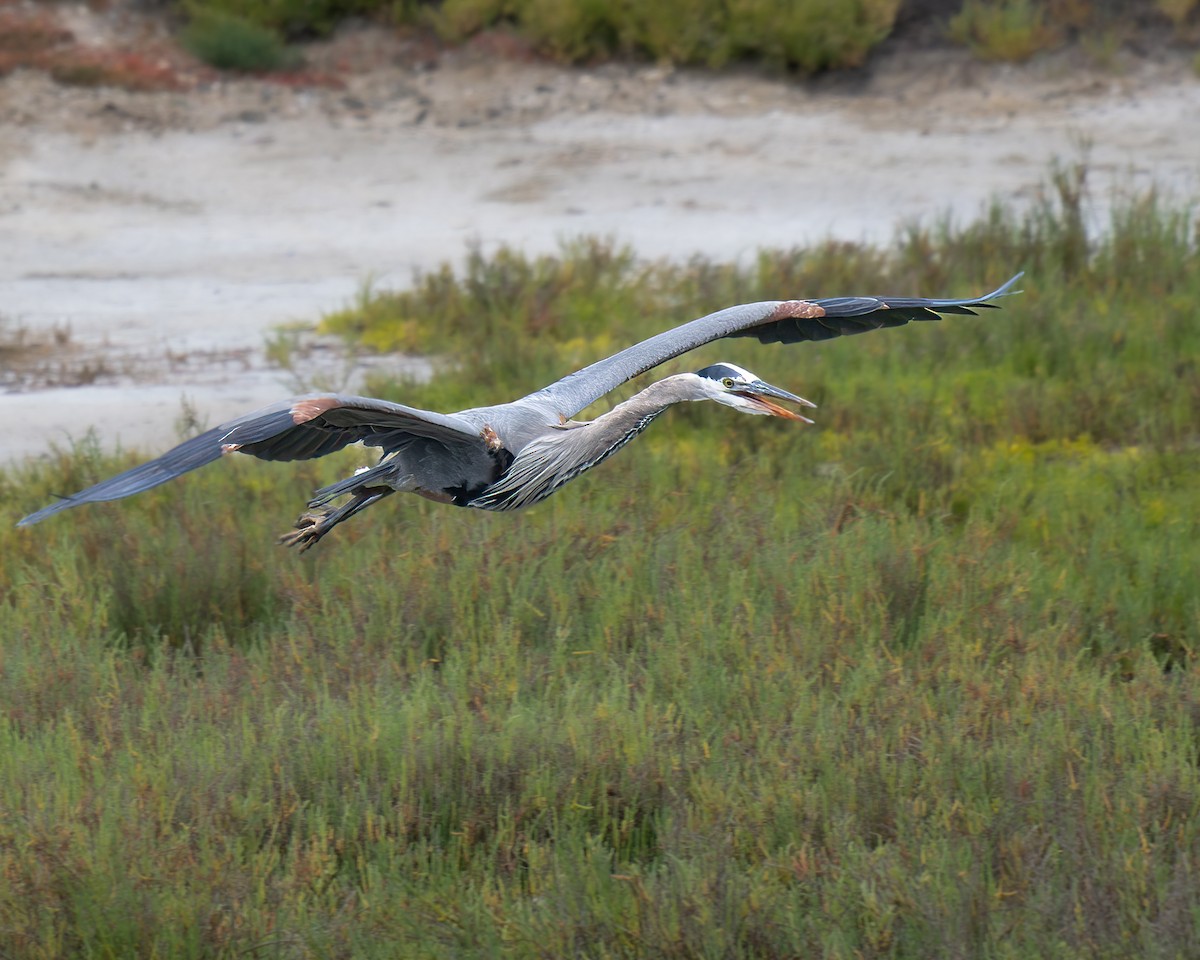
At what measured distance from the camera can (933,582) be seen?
6.18 m

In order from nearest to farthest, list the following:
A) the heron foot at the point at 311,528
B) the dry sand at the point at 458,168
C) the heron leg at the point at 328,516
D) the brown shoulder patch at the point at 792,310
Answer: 1. the heron leg at the point at 328,516
2. the heron foot at the point at 311,528
3. the brown shoulder patch at the point at 792,310
4. the dry sand at the point at 458,168

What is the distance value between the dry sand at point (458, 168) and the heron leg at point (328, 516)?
515cm

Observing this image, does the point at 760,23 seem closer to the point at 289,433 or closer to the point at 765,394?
the point at 765,394

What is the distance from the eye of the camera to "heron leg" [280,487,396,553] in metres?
4.73

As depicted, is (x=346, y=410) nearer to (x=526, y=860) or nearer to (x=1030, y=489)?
(x=526, y=860)

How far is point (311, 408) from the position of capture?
3.82m

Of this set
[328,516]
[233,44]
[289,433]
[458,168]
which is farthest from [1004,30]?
[289,433]

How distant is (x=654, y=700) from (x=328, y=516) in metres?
1.25

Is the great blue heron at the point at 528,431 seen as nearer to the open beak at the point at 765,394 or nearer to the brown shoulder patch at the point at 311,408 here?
the open beak at the point at 765,394

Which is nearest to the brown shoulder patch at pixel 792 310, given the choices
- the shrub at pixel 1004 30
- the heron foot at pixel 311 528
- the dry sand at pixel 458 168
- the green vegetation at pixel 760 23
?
the heron foot at pixel 311 528

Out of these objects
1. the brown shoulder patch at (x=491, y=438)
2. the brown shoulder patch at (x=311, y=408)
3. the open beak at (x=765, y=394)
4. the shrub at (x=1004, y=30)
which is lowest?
the brown shoulder patch at (x=491, y=438)

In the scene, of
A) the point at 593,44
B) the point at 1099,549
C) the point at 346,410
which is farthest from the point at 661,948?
the point at 593,44

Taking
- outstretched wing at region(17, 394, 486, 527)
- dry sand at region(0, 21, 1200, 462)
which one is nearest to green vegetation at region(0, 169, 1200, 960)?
outstretched wing at region(17, 394, 486, 527)

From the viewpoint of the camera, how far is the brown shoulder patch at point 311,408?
3805 mm
